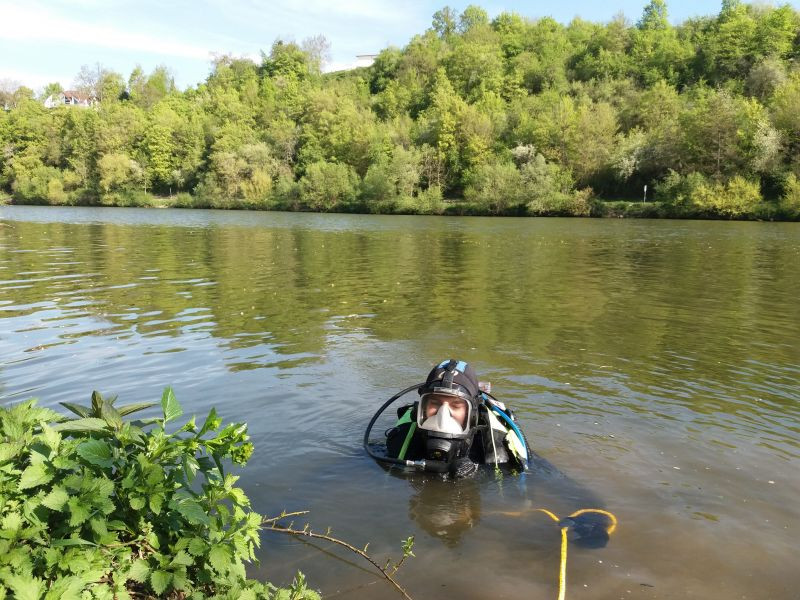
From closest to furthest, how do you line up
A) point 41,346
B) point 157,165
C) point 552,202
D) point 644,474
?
1. point 644,474
2. point 41,346
3. point 552,202
4. point 157,165

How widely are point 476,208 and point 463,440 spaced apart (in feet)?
218

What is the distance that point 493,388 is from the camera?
946 centimetres

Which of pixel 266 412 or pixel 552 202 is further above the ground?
pixel 552 202

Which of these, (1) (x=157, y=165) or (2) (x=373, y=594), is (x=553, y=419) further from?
(1) (x=157, y=165)

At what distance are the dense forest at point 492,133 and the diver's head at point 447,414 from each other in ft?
187

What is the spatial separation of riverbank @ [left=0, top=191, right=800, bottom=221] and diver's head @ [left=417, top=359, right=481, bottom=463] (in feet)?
188

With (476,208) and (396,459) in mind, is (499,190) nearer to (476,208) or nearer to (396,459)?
(476,208)

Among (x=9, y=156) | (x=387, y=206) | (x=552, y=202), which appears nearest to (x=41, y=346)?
(x=552, y=202)

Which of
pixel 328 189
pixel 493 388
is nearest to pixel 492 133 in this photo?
pixel 328 189

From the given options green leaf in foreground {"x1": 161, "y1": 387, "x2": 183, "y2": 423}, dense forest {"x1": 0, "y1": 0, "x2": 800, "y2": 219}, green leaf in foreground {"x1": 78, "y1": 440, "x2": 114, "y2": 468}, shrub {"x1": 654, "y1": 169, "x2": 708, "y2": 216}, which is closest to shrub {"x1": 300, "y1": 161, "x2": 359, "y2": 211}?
dense forest {"x1": 0, "y1": 0, "x2": 800, "y2": 219}

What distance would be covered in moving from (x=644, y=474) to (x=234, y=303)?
→ 37.9 feet

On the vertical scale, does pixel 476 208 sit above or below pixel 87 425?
above

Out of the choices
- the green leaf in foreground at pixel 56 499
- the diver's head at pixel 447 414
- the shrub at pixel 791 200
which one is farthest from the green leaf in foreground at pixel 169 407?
the shrub at pixel 791 200

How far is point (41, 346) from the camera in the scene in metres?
11.1
